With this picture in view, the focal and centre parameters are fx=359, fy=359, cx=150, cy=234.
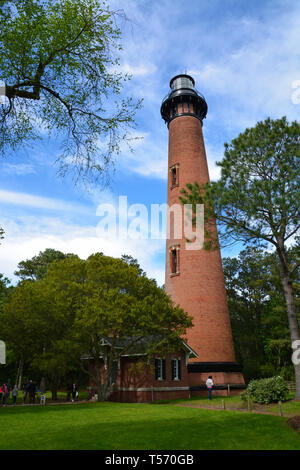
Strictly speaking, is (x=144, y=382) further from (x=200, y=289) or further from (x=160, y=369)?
(x=200, y=289)

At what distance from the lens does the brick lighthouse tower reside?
26828 millimetres

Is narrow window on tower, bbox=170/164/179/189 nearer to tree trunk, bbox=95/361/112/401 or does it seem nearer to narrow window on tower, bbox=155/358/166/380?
narrow window on tower, bbox=155/358/166/380

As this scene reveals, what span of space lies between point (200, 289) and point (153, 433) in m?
17.9

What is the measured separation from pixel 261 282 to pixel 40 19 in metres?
34.6

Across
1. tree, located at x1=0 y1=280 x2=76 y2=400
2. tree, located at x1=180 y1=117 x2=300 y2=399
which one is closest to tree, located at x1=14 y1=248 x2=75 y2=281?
tree, located at x1=0 y1=280 x2=76 y2=400

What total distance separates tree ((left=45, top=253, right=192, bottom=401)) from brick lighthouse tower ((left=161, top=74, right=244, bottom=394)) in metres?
3.73

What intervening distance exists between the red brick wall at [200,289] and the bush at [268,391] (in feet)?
23.3

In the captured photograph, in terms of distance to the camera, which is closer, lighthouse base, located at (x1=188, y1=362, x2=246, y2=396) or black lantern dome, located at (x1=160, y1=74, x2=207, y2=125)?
lighthouse base, located at (x1=188, y1=362, x2=246, y2=396)

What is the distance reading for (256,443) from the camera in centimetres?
924

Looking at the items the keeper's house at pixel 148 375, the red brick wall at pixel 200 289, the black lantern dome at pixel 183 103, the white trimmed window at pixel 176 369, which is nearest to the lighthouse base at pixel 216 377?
the red brick wall at pixel 200 289

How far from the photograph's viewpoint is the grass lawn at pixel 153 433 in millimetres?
8891

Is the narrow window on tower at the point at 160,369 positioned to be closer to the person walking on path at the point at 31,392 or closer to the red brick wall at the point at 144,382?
the red brick wall at the point at 144,382
